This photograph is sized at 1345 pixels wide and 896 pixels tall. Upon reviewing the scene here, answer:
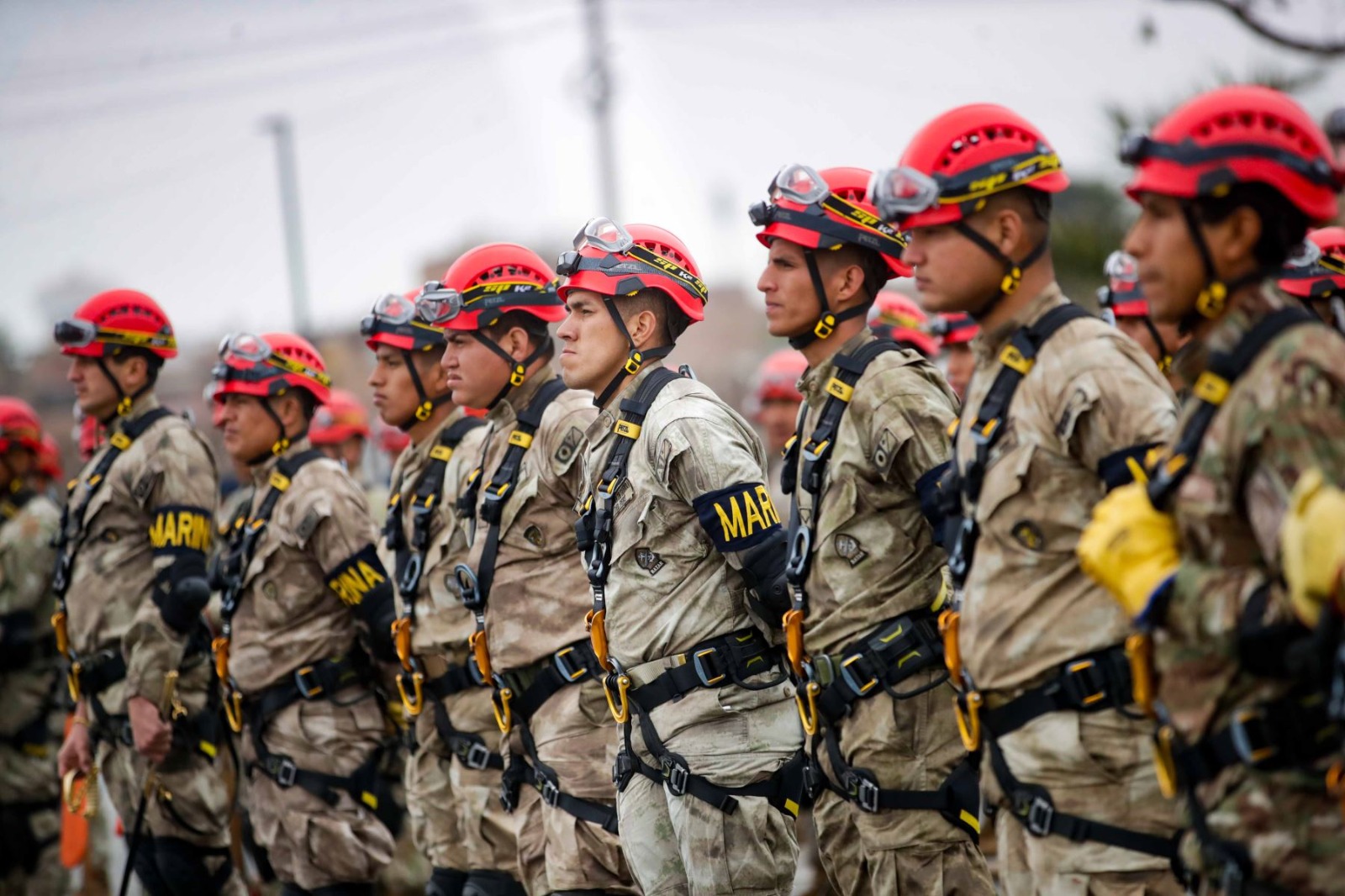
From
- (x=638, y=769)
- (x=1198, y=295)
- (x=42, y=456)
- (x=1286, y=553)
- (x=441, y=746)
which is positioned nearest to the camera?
(x=1286, y=553)

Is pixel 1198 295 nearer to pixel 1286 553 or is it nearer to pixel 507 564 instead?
pixel 1286 553

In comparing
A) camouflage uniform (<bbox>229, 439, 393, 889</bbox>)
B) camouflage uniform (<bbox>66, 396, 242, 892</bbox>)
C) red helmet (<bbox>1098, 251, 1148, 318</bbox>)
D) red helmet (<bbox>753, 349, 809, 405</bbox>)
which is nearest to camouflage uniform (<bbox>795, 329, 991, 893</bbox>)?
red helmet (<bbox>1098, 251, 1148, 318</bbox>)

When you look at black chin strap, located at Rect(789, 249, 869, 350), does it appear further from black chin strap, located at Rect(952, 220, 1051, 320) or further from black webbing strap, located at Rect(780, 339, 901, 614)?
black chin strap, located at Rect(952, 220, 1051, 320)

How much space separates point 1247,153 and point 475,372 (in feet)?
13.3

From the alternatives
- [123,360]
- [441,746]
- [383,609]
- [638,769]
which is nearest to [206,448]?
[123,360]

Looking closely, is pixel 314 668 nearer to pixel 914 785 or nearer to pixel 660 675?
A: pixel 660 675

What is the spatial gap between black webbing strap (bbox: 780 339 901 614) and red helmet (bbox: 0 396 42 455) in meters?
8.38

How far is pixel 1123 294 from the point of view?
7230 millimetres

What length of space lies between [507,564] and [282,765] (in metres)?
2.18

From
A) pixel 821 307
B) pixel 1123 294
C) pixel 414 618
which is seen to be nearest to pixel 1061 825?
pixel 821 307

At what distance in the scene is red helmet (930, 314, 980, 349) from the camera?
26.7ft

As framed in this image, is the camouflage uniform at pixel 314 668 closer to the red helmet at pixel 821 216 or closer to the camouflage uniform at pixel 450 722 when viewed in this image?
the camouflage uniform at pixel 450 722

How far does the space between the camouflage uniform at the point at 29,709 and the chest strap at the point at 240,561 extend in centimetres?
313

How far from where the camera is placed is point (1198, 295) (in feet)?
11.4
